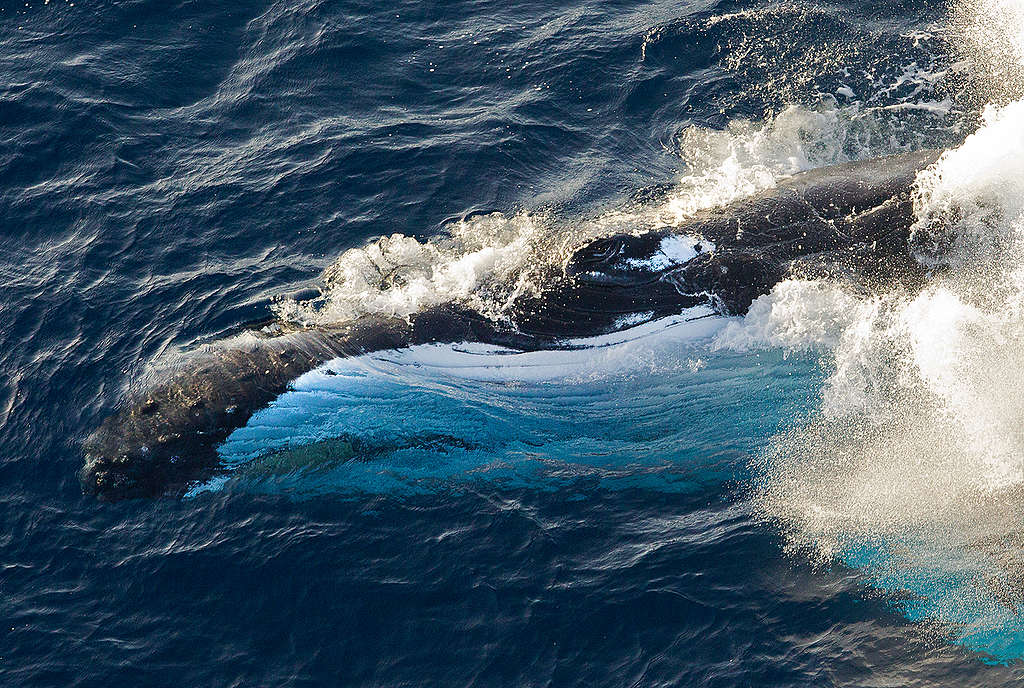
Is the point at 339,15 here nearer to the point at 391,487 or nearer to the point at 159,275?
the point at 159,275

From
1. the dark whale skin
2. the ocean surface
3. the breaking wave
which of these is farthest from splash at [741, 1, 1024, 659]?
the dark whale skin

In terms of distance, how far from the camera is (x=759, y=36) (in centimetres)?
2539

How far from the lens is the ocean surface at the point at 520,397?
15070 millimetres

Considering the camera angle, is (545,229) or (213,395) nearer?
(213,395)

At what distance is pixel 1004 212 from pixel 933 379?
352cm

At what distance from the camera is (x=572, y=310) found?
17.8 metres

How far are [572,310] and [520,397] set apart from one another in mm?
1757

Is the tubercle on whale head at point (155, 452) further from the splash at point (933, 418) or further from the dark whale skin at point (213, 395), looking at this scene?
the splash at point (933, 418)

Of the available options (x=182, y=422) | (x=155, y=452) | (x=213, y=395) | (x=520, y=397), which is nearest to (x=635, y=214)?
(x=520, y=397)

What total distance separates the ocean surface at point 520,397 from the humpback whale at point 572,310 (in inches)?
16.9

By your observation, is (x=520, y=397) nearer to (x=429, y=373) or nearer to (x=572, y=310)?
(x=429, y=373)

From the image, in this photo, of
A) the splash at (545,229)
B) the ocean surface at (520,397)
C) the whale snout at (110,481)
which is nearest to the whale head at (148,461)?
the whale snout at (110,481)

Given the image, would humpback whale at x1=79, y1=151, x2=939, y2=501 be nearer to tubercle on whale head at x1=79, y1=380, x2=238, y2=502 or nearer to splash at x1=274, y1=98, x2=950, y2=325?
tubercle on whale head at x1=79, y1=380, x2=238, y2=502

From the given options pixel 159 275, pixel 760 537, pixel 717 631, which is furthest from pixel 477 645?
pixel 159 275
